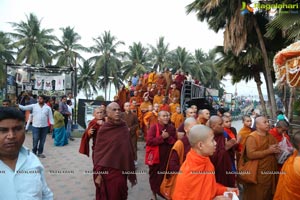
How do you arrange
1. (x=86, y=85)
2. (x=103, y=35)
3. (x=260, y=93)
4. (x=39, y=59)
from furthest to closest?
(x=86, y=85)
(x=103, y=35)
(x=39, y=59)
(x=260, y=93)

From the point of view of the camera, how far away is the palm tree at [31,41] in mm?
32625

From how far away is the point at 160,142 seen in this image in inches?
183

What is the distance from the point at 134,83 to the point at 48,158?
7.53 meters

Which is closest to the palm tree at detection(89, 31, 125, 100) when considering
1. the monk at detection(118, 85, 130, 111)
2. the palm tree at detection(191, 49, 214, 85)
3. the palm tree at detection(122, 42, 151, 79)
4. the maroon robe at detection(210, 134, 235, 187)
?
the palm tree at detection(122, 42, 151, 79)

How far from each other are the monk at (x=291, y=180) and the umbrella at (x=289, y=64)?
129cm

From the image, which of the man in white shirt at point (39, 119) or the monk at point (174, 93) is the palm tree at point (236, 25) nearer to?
the monk at point (174, 93)

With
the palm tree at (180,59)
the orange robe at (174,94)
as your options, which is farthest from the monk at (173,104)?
the palm tree at (180,59)

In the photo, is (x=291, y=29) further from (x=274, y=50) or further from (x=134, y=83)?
(x=134, y=83)

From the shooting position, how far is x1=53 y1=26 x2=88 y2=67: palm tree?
37.0 meters

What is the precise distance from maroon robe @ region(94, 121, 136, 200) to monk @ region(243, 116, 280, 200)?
1.76 m

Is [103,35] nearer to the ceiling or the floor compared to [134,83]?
nearer to the ceiling

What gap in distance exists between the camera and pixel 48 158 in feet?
25.9

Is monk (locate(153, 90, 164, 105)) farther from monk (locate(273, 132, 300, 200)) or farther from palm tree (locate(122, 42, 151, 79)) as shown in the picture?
palm tree (locate(122, 42, 151, 79))

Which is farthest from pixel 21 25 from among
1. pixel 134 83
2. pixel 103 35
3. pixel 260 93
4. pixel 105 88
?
pixel 260 93
